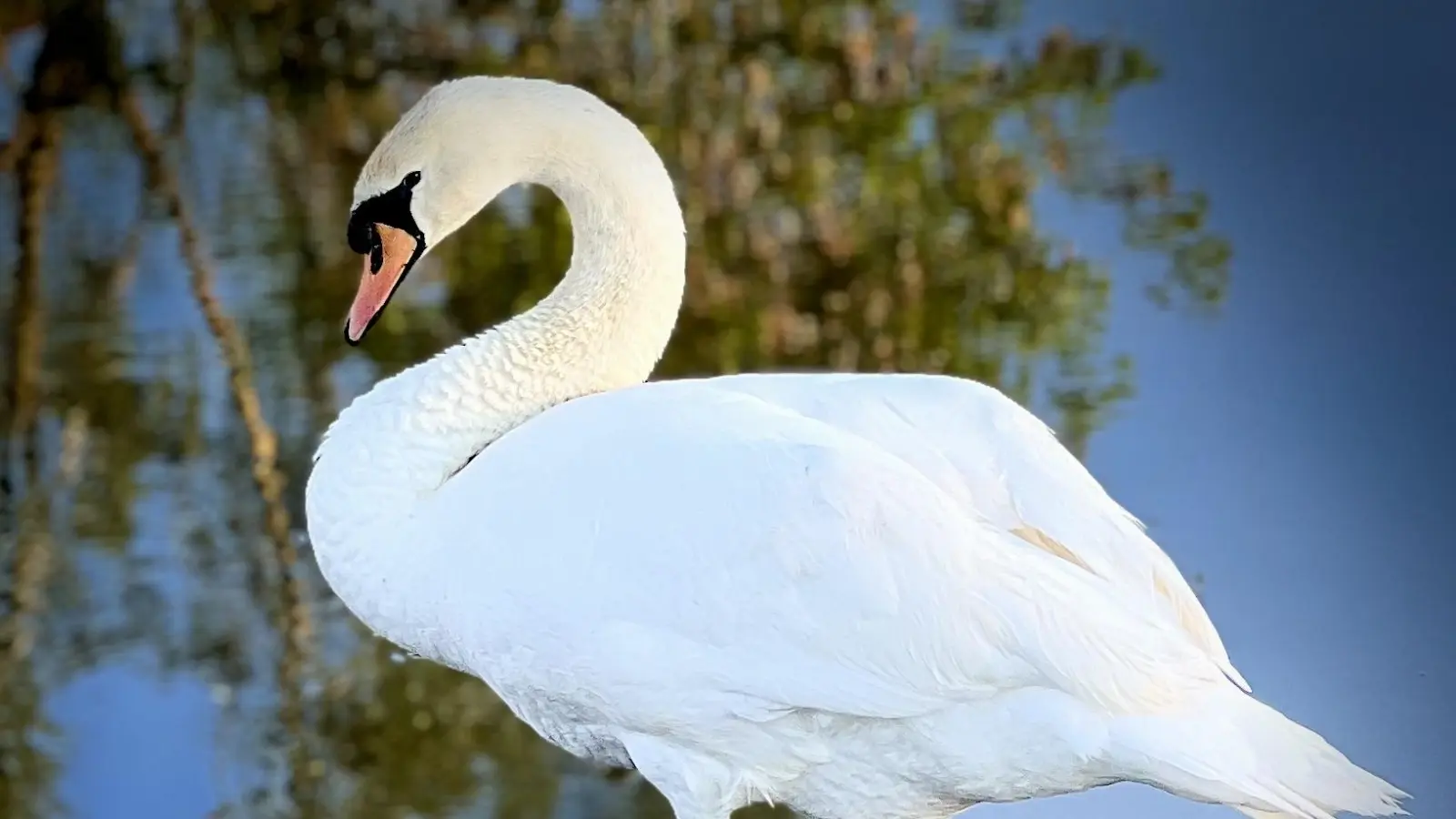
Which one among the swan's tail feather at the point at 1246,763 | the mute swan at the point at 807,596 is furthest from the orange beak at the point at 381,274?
the swan's tail feather at the point at 1246,763

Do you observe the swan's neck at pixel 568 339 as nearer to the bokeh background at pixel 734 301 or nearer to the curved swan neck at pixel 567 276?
the curved swan neck at pixel 567 276

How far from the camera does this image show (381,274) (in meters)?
1.40

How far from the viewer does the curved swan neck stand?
1.33 metres

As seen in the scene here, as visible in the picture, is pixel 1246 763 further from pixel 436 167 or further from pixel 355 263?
pixel 355 263

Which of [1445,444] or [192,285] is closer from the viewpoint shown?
[1445,444]

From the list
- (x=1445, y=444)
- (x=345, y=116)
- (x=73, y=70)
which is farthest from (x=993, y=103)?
(x=73, y=70)

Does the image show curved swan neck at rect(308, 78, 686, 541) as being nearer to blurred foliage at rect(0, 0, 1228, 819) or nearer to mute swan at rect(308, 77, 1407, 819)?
mute swan at rect(308, 77, 1407, 819)

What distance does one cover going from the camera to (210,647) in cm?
211

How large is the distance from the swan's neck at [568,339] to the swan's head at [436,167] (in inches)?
1.2

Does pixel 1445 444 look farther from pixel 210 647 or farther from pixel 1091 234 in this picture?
pixel 210 647

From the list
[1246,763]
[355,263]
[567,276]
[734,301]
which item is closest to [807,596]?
[1246,763]

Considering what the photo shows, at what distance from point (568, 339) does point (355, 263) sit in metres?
0.91

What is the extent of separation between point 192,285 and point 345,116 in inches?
12.2

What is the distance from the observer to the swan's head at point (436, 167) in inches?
53.6
